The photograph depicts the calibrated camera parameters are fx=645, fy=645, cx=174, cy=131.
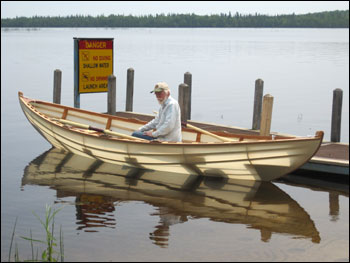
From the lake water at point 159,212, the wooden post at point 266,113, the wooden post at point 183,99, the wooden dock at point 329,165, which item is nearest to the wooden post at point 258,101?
the wooden post at point 183,99

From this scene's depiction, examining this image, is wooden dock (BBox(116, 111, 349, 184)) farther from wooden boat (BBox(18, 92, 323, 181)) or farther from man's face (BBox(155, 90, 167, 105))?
man's face (BBox(155, 90, 167, 105))

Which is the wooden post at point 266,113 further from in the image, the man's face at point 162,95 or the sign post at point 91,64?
the sign post at point 91,64

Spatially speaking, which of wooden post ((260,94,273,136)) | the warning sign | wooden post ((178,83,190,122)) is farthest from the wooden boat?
the warning sign

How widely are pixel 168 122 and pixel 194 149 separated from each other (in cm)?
78

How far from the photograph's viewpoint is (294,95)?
35.3 m

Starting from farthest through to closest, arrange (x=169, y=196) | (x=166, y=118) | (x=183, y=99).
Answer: (x=183, y=99) → (x=166, y=118) → (x=169, y=196)

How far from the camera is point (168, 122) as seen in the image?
13.3 meters

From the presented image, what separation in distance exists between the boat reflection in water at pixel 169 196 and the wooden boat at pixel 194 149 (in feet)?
0.86

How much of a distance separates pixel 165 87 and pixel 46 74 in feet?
114

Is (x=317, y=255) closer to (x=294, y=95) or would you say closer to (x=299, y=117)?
(x=299, y=117)

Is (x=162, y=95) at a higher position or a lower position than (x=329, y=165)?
higher

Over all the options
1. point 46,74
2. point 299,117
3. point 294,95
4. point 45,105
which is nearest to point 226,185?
point 45,105

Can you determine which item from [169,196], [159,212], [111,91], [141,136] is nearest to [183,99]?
[111,91]

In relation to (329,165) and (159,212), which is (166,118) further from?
(329,165)
